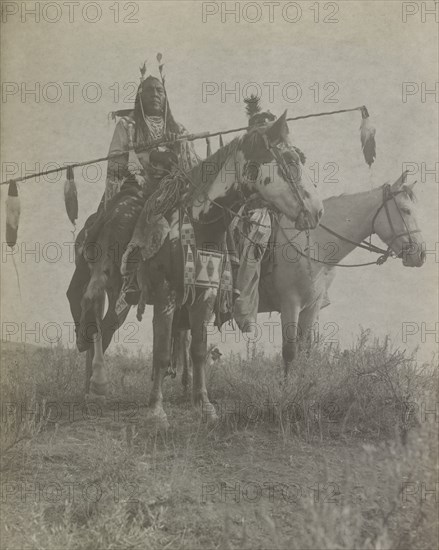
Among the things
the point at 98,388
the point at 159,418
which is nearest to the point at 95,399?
the point at 98,388

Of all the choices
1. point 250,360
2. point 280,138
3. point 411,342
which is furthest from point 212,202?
point 411,342

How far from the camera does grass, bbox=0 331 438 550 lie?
11.0 feet

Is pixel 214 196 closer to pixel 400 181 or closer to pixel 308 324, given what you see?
pixel 400 181

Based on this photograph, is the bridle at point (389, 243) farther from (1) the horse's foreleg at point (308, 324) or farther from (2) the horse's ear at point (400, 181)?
(1) the horse's foreleg at point (308, 324)

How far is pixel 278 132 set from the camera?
4.72 meters

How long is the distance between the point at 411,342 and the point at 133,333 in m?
2.19

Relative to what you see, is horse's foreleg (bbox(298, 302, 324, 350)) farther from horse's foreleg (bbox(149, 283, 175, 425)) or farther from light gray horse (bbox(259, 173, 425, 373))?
horse's foreleg (bbox(149, 283, 175, 425))

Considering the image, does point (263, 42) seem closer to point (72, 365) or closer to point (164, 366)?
point (164, 366)

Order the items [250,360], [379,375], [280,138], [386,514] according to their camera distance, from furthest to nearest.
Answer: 1. [250,360]
2. [379,375]
3. [280,138]
4. [386,514]

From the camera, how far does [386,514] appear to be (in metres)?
3.37

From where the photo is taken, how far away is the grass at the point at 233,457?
3.34 metres

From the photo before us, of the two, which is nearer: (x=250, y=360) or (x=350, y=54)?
(x=350, y=54)

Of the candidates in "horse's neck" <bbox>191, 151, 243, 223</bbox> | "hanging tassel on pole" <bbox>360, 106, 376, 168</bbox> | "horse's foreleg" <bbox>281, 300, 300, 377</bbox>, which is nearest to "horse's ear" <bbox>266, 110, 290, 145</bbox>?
"horse's neck" <bbox>191, 151, 243, 223</bbox>

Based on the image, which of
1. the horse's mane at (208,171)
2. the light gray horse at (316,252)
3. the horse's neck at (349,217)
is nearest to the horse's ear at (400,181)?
the light gray horse at (316,252)
